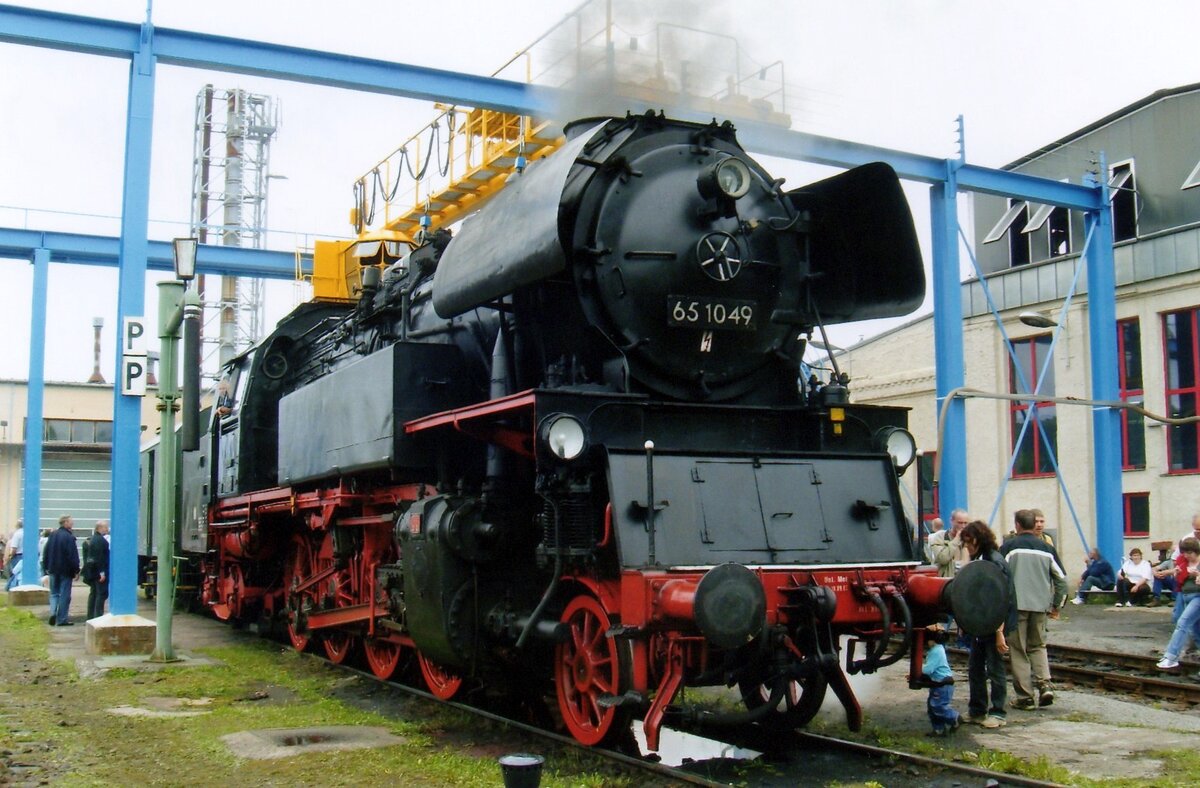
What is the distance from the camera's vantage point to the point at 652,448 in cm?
596

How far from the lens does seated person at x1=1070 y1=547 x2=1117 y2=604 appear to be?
57.9ft

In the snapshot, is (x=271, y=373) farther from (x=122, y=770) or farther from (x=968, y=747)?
(x=968, y=747)

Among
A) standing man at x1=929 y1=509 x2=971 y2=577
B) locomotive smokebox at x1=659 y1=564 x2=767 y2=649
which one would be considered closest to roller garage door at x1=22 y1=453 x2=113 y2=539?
standing man at x1=929 y1=509 x2=971 y2=577

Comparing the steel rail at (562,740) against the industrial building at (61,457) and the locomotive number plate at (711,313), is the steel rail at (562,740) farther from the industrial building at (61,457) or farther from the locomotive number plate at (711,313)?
the industrial building at (61,457)

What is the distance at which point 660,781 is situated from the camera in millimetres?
5703

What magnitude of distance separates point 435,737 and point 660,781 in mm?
1965

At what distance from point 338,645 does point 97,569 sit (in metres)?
6.45

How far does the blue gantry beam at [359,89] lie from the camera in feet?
37.0

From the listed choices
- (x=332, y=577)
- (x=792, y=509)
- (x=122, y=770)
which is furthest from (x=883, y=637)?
(x=332, y=577)

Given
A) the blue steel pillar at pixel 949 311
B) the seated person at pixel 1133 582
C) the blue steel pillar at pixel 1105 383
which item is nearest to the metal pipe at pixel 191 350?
the blue steel pillar at pixel 949 311

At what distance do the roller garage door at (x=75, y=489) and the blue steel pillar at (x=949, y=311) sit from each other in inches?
1151

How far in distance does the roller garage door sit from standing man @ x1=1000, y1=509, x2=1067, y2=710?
33874 mm

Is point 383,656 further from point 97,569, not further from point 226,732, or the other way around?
point 97,569

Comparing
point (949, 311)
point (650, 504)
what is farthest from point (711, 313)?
point (949, 311)
